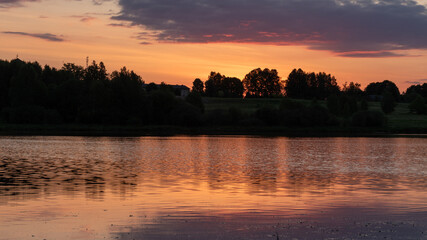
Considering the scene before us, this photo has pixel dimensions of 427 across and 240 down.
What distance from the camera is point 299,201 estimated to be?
3005 centimetres

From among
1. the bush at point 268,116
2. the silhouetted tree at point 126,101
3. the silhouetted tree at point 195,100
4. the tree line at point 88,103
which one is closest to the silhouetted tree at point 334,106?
the bush at point 268,116

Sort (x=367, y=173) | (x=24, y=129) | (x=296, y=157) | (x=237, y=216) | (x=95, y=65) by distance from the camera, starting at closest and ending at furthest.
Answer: (x=237, y=216)
(x=367, y=173)
(x=296, y=157)
(x=24, y=129)
(x=95, y=65)

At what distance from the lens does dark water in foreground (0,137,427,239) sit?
2103 centimetres

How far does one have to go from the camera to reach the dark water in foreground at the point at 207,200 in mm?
21031

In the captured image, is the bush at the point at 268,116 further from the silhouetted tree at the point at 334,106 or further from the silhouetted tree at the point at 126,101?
the silhouetted tree at the point at 334,106

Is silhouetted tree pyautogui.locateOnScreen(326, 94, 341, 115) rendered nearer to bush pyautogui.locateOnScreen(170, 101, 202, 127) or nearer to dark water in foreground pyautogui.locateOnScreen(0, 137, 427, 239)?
bush pyautogui.locateOnScreen(170, 101, 202, 127)

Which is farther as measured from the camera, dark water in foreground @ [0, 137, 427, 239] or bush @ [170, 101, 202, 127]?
bush @ [170, 101, 202, 127]

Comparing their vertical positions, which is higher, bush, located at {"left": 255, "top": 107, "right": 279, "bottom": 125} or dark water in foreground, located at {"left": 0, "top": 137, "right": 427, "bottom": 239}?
bush, located at {"left": 255, "top": 107, "right": 279, "bottom": 125}

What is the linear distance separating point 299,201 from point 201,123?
403ft

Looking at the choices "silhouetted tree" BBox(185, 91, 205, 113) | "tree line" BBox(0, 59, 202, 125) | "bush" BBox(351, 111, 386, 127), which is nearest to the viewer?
"tree line" BBox(0, 59, 202, 125)

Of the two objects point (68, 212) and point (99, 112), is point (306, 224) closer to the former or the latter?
point (68, 212)

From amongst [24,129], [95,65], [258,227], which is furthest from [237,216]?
[95,65]

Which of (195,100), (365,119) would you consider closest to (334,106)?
(365,119)

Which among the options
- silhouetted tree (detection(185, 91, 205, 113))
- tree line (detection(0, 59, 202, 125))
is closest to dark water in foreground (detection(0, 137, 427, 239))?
tree line (detection(0, 59, 202, 125))
